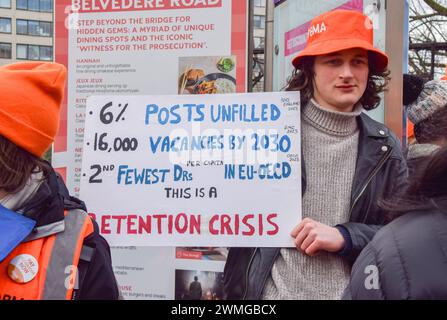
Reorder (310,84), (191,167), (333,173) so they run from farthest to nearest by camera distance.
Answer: (191,167) < (310,84) < (333,173)

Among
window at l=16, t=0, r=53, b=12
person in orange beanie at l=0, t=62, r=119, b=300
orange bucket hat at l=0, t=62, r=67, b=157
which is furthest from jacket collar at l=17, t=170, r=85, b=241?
window at l=16, t=0, r=53, b=12

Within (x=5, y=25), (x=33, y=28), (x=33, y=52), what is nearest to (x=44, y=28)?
(x=33, y=28)

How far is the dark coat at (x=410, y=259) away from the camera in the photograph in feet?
3.48

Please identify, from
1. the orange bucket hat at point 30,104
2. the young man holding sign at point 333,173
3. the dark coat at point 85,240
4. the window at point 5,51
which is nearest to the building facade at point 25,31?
the window at point 5,51

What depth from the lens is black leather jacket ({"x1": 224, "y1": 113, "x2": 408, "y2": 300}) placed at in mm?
2083

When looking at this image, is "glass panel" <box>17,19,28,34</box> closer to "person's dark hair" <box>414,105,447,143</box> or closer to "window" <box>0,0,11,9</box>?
"window" <box>0,0,11,9</box>

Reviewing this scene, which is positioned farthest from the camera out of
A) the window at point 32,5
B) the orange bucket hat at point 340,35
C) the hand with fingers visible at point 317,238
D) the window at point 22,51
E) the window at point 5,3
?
the window at point 32,5

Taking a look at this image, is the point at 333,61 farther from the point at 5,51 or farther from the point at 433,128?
the point at 5,51

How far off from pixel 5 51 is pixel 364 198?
5830cm

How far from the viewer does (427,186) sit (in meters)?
1.16

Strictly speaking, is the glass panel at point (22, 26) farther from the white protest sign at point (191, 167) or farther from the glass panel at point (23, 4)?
the white protest sign at point (191, 167)

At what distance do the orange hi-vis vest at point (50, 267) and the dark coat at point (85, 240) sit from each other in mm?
26
